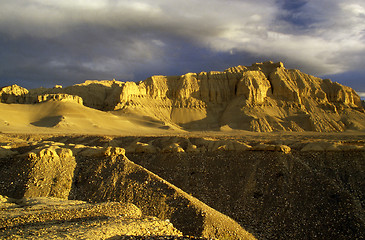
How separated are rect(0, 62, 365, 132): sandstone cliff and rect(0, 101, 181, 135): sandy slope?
335 centimetres

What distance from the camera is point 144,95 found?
74.4 m

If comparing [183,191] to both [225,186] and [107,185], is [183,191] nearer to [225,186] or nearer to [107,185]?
[225,186]

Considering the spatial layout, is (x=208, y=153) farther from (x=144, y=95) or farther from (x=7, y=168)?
(x=144, y=95)

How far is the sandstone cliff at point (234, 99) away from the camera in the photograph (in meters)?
64.4

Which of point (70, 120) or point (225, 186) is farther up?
point (70, 120)

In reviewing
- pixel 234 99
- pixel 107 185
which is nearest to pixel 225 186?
pixel 107 185

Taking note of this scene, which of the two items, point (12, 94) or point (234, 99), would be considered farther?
point (234, 99)

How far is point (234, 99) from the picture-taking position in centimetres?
7400

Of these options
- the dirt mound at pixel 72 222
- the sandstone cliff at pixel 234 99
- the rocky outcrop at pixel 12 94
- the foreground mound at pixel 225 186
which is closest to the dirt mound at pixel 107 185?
the foreground mound at pixel 225 186

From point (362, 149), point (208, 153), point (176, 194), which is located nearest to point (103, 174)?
point (176, 194)

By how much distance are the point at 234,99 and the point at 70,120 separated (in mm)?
40222

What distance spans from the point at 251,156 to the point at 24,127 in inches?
1822

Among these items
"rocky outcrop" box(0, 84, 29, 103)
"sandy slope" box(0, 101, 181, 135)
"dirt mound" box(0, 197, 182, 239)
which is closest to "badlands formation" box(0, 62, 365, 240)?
"dirt mound" box(0, 197, 182, 239)

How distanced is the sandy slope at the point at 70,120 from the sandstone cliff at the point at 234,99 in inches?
132
